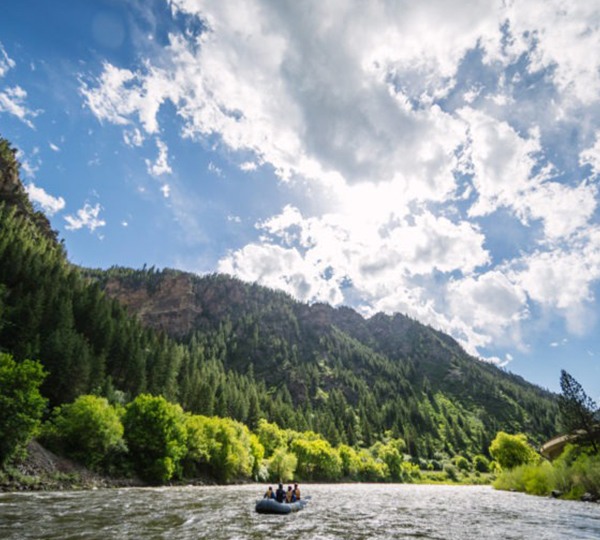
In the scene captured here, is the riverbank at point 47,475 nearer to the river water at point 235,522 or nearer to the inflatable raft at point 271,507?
the river water at point 235,522

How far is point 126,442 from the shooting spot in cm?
6241

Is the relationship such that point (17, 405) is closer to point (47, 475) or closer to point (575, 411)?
point (47, 475)

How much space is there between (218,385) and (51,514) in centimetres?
12297

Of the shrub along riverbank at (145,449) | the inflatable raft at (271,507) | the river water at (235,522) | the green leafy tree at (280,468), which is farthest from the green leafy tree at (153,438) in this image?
the green leafy tree at (280,468)

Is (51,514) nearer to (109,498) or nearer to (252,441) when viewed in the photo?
(109,498)

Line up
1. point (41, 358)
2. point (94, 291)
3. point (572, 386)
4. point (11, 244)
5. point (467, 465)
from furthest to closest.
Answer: point (467, 465)
point (94, 291)
point (11, 244)
point (41, 358)
point (572, 386)

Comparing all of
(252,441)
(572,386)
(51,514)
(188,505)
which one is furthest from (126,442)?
(572,386)

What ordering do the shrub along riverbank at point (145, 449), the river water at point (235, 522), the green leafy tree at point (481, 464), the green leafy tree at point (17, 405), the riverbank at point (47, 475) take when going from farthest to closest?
the green leafy tree at point (481, 464)
the shrub along riverbank at point (145, 449)
the riverbank at point (47, 475)
the green leafy tree at point (17, 405)
the river water at point (235, 522)

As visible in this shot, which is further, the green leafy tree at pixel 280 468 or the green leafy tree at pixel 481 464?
the green leafy tree at pixel 481 464

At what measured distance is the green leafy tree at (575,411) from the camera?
55156 millimetres

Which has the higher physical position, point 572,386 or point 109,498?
point 572,386

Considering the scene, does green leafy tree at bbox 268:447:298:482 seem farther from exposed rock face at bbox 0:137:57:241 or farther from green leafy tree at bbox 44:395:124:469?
exposed rock face at bbox 0:137:57:241

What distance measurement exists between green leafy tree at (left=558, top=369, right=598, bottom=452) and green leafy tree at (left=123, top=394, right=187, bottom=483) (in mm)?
63175

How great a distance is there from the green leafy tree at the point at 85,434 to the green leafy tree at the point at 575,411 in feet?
228
